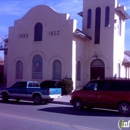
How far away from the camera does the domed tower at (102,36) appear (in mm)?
26922

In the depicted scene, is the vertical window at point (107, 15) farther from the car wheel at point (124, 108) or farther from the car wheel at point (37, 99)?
the car wheel at point (124, 108)

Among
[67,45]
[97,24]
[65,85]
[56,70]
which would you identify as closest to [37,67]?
[56,70]

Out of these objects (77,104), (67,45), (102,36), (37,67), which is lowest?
(77,104)

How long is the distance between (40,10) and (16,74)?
295 inches

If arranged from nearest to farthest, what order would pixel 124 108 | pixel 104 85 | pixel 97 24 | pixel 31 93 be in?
pixel 124 108, pixel 104 85, pixel 31 93, pixel 97 24

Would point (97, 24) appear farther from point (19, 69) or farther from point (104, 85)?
point (104, 85)

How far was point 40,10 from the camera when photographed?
91.2 ft

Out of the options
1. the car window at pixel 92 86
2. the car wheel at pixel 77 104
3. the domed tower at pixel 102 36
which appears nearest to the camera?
the car window at pixel 92 86

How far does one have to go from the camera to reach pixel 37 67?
27812 millimetres

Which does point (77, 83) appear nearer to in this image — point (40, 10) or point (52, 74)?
point (52, 74)

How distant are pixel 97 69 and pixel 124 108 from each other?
14.2 meters

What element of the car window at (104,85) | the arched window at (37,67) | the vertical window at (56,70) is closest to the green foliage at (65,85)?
the vertical window at (56,70)

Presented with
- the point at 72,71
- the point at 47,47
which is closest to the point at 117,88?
the point at 72,71

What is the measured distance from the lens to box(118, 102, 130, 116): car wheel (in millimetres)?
13406
